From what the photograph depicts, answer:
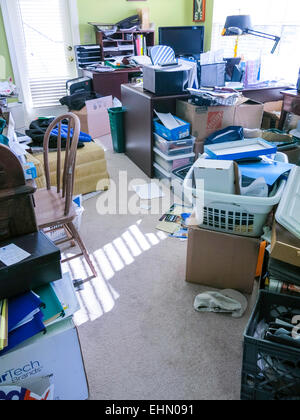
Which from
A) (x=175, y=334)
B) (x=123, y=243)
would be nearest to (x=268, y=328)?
(x=175, y=334)

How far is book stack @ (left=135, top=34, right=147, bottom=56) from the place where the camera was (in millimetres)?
4582

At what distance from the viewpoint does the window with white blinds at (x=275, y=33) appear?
3518 mm

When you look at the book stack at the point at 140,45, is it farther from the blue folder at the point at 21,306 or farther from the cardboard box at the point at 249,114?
the blue folder at the point at 21,306

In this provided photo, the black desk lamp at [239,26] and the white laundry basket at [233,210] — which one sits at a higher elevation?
the black desk lamp at [239,26]

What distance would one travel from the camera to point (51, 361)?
3.46ft

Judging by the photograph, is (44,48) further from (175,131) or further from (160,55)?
(175,131)

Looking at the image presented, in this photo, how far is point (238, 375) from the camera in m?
1.36

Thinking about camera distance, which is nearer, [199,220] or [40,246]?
[40,246]

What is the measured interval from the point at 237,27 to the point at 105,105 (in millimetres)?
1761

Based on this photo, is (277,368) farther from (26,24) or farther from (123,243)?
(26,24)

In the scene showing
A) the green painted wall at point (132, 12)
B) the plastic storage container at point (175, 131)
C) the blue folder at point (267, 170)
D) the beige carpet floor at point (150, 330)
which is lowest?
the beige carpet floor at point (150, 330)

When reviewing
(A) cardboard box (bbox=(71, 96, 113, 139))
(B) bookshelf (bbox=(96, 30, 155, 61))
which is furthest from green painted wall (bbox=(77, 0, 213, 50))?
(A) cardboard box (bbox=(71, 96, 113, 139))

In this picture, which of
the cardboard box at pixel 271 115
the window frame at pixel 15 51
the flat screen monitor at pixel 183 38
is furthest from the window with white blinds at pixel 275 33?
the window frame at pixel 15 51

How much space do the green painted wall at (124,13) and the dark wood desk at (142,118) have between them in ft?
5.97
